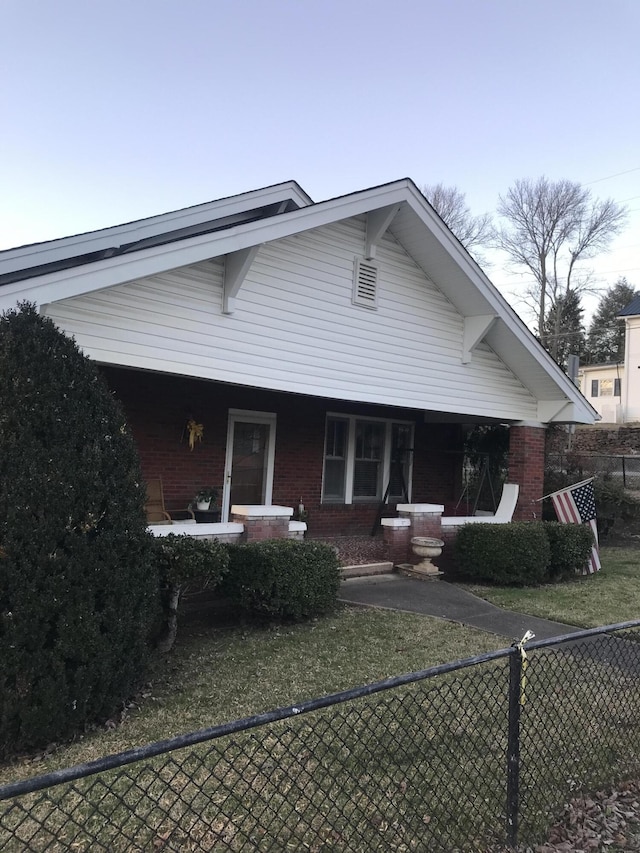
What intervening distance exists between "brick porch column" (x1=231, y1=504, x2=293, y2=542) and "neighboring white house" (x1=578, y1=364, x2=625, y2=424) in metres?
32.0

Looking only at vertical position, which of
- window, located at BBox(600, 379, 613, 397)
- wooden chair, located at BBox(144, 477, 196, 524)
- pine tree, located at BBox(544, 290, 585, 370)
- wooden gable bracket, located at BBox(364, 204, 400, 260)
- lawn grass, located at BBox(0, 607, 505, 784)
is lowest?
lawn grass, located at BBox(0, 607, 505, 784)

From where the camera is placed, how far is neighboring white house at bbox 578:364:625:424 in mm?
36156

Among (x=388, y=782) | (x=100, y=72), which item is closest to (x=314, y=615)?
(x=388, y=782)

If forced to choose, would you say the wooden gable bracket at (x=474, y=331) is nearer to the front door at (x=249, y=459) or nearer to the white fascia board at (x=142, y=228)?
the white fascia board at (x=142, y=228)

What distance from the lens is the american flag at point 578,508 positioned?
1031cm

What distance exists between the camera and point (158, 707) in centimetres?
444

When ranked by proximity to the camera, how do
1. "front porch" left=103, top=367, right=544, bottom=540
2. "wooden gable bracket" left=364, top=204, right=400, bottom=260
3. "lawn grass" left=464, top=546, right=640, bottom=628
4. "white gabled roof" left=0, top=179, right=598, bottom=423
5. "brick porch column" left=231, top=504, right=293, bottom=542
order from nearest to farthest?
"white gabled roof" left=0, top=179, right=598, bottom=423, "brick porch column" left=231, top=504, right=293, bottom=542, "lawn grass" left=464, top=546, right=640, bottom=628, "wooden gable bracket" left=364, top=204, right=400, bottom=260, "front porch" left=103, top=367, right=544, bottom=540

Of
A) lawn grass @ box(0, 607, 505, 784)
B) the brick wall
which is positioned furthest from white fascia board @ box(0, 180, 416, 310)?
lawn grass @ box(0, 607, 505, 784)

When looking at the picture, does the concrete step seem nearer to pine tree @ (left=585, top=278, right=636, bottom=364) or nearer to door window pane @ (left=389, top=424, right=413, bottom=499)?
door window pane @ (left=389, top=424, right=413, bottom=499)

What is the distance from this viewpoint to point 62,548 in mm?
3869

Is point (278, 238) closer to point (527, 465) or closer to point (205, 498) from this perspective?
point (205, 498)

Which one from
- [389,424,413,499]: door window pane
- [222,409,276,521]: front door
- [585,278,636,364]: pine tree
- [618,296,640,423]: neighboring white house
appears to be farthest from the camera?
[585,278,636,364]: pine tree

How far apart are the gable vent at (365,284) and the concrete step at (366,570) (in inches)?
141

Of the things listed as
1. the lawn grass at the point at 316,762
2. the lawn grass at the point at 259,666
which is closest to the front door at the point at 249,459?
the lawn grass at the point at 259,666
